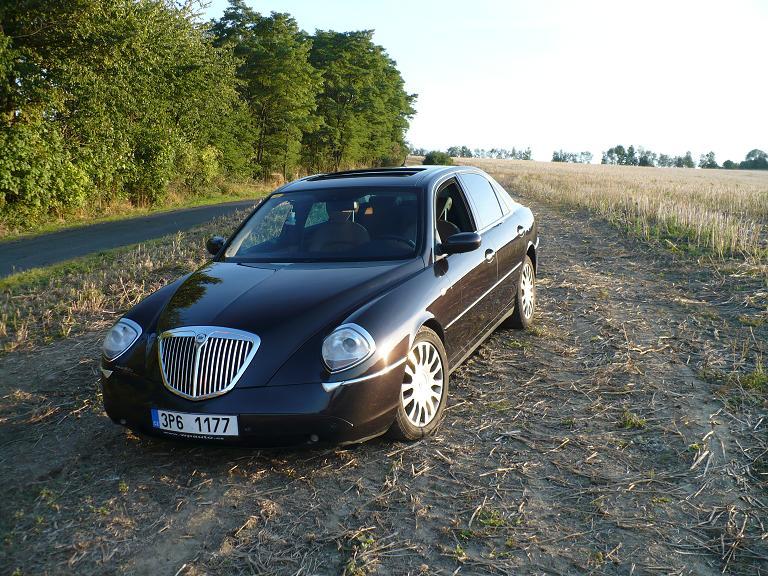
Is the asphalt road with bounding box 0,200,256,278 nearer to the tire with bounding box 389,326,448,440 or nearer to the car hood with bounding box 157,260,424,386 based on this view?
the car hood with bounding box 157,260,424,386

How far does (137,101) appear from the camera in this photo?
2148 cm

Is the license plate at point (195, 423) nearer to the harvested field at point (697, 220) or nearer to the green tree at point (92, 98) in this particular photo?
the harvested field at point (697, 220)

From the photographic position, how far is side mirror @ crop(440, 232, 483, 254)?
4629mm

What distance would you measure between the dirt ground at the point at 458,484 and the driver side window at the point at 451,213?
1.17 m

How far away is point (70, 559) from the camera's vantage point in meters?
2.93

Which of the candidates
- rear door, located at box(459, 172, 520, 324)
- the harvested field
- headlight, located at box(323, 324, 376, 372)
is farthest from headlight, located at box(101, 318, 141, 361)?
the harvested field

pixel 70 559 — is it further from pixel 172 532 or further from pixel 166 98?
pixel 166 98

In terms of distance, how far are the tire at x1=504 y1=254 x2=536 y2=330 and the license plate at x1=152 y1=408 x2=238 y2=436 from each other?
11.7 feet

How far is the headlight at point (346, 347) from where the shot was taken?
139 inches

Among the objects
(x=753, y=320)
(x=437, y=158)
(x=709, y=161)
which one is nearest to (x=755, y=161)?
(x=709, y=161)

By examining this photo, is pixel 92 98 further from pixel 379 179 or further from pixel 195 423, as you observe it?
pixel 195 423

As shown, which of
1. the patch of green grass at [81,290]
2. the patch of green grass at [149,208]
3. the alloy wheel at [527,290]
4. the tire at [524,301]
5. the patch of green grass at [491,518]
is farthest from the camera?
the patch of green grass at [149,208]

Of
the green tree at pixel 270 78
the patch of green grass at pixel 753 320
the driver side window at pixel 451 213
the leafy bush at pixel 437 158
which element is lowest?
the patch of green grass at pixel 753 320

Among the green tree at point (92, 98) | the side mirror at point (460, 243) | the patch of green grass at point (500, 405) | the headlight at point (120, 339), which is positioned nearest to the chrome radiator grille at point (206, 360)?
the headlight at point (120, 339)
